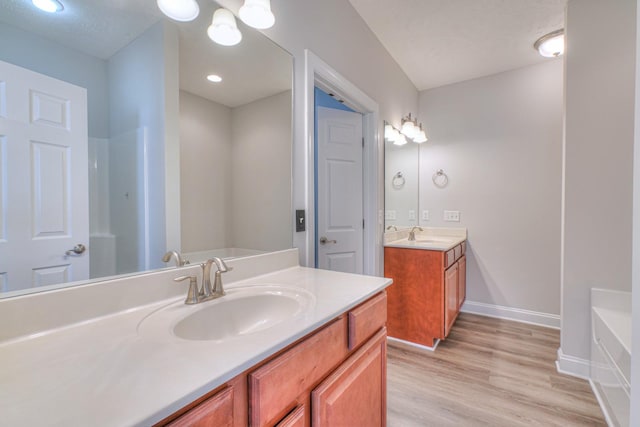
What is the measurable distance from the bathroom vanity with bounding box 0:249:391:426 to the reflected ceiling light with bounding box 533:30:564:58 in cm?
258

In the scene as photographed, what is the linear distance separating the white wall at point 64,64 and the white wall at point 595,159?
253 cm

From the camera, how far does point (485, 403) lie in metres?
1.58

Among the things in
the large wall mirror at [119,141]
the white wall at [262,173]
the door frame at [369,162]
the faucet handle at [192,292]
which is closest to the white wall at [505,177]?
the door frame at [369,162]

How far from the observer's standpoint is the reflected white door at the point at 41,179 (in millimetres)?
661

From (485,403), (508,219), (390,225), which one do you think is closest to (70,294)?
(485,403)

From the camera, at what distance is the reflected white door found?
66 cm

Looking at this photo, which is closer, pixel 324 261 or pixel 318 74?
pixel 318 74

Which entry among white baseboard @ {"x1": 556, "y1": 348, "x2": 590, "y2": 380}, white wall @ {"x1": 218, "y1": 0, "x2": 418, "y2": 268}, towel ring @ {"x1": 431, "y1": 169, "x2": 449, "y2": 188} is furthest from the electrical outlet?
white baseboard @ {"x1": 556, "y1": 348, "x2": 590, "y2": 380}

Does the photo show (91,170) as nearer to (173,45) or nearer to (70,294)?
(70,294)

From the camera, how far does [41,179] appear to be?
71 cm

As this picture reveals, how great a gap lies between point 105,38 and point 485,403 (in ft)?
7.92

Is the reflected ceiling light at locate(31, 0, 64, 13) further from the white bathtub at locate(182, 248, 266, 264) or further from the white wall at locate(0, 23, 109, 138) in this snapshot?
the white bathtub at locate(182, 248, 266, 264)

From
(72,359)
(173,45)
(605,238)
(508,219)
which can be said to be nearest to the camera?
(72,359)

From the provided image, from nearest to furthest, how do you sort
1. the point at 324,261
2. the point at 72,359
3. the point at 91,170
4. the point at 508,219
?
1. the point at 72,359
2. the point at 91,170
3. the point at 324,261
4. the point at 508,219
